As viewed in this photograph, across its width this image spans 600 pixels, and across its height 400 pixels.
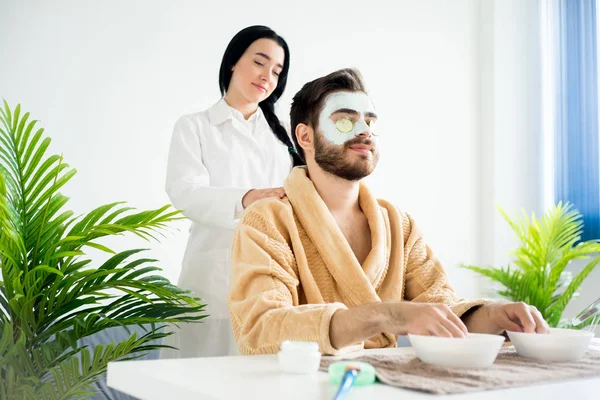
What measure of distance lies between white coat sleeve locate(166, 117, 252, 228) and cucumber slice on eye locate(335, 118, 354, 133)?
0.37 metres

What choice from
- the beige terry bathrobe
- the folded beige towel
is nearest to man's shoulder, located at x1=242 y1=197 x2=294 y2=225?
the beige terry bathrobe

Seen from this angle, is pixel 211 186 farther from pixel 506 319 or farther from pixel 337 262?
pixel 506 319

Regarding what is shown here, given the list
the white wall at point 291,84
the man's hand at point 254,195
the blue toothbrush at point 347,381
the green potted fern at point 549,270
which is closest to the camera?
the blue toothbrush at point 347,381

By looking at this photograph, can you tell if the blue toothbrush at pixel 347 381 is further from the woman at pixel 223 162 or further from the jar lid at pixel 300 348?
the woman at pixel 223 162

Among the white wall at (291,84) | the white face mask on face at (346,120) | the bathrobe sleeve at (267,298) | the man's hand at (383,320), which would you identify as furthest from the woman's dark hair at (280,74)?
the man's hand at (383,320)

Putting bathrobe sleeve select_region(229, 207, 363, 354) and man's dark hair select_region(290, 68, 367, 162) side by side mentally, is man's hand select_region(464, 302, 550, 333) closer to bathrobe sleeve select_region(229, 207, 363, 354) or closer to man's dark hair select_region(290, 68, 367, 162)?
bathrobe sleeve select_region(229, 207, 363, 354)

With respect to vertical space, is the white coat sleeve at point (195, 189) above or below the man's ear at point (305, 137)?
below

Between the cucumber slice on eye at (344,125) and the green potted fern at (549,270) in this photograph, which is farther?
the green potted fern at (549,270)

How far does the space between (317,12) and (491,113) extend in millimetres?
1314

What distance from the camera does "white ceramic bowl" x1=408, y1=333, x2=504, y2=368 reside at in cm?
109

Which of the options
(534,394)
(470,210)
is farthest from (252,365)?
(470,210)

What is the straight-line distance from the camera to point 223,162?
2.35 meters

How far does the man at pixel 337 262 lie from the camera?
130 cm

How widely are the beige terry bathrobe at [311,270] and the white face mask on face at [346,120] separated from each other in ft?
0.41
